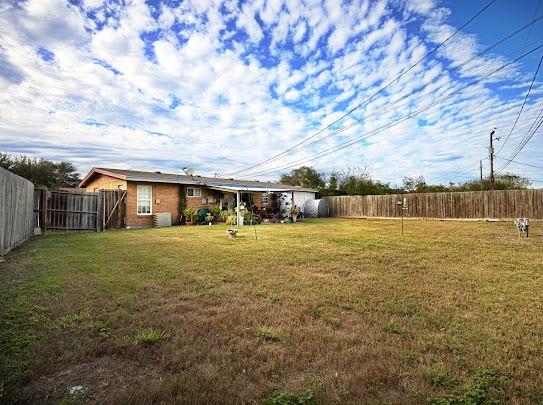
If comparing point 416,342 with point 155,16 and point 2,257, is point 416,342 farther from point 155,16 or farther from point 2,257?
point 155,16

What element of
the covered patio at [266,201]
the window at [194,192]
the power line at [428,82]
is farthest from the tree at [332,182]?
the window at [194,192]

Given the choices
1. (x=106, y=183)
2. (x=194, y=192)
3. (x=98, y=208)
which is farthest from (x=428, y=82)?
(x=106, y=183)

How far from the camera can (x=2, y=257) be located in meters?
6.99

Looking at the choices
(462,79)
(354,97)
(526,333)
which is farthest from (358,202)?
(526,333)

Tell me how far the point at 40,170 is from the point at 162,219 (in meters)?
20.5

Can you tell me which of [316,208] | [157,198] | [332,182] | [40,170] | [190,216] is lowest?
[190,216]

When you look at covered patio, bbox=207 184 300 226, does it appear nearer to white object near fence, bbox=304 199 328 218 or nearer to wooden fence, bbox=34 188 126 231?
white object near fence, bbox=304 199 328 218

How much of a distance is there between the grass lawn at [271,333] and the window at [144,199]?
10387 millimetres

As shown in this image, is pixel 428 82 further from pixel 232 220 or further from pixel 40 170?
pixel 40 170

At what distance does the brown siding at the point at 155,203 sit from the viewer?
16.1 meters

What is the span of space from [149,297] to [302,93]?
13.9 m

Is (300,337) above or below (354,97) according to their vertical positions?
below

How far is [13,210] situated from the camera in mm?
8078

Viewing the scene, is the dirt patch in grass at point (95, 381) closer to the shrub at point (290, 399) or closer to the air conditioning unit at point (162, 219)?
the shrub at point (290, 399)
